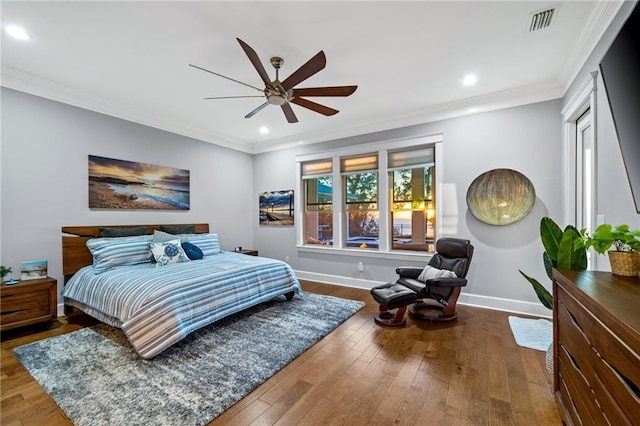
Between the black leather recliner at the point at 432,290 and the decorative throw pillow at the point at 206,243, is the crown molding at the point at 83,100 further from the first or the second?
the black leather recliner at the point at 432,290

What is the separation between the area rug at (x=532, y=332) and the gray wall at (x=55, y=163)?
16.6 ft

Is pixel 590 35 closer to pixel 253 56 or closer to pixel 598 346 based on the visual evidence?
pixel 598 346

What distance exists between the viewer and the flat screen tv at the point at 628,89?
1418mm

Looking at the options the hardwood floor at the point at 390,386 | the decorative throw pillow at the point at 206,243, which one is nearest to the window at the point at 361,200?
the hardwood floor at the point at 390,386

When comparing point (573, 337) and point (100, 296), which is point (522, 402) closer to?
point (573, 337)

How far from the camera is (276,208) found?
226 inches

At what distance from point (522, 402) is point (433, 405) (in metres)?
0.63

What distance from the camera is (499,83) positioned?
328 centimetres

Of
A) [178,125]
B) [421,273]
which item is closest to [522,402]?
[421,273]

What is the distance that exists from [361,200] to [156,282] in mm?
3388

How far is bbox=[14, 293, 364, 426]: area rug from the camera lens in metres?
1.78

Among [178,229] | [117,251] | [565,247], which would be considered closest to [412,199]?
[565,247]

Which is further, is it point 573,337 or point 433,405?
point 433,405

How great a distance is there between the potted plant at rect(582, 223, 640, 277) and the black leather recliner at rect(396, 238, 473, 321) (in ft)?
5.71
